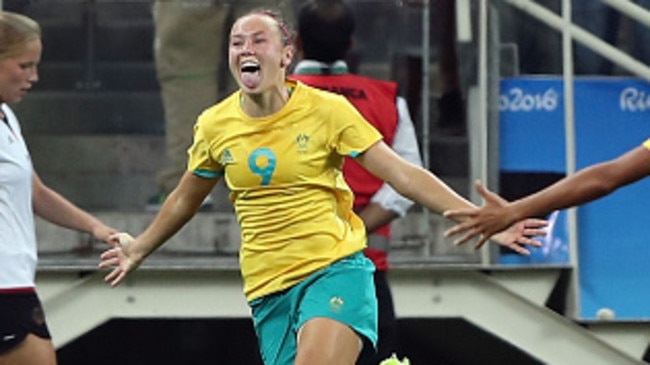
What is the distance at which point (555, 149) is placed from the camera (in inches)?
384

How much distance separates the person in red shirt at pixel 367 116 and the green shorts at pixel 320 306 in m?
0.77

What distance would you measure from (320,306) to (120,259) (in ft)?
3.05

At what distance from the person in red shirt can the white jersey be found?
1.26m

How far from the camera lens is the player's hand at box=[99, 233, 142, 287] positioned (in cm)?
739

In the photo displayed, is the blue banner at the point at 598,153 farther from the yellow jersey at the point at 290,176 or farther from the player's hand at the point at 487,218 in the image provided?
the player's hand at the point at 487,218

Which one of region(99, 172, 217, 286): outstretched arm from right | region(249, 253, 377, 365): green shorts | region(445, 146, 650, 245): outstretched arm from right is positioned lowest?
region(249, 253, 377, 365): green shorts

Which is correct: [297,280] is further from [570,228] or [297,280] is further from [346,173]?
[570,228]

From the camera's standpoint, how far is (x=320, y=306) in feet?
22.6

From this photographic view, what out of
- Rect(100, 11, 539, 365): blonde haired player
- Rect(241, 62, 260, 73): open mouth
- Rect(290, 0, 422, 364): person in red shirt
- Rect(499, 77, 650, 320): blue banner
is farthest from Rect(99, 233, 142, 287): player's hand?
Rect(499, 77, 650, 320): blue banner

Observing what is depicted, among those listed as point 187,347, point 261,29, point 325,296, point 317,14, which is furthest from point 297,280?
point 187,347

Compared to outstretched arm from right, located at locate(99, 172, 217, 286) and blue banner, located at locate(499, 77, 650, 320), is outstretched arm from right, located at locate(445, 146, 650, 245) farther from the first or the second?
blue banner, located at locate(499, 77, 650, 320)

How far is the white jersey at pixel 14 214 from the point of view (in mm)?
7125

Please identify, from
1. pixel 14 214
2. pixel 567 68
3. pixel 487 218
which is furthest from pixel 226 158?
pixel 567 68

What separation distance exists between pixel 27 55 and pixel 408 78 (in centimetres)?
304
